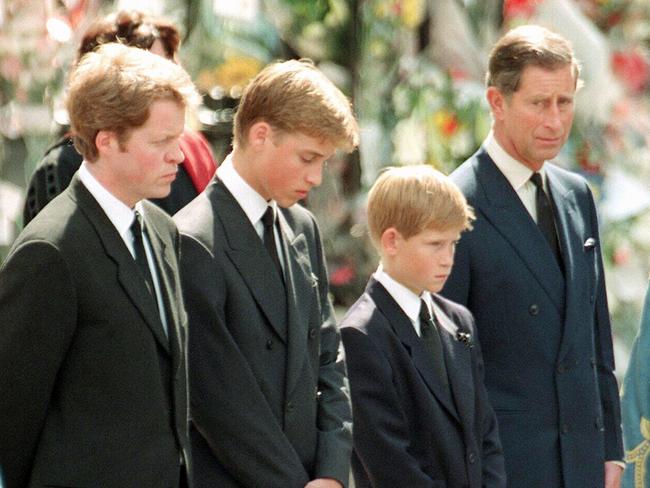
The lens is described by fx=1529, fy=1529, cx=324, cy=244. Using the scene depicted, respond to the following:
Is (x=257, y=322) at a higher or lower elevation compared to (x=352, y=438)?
higher

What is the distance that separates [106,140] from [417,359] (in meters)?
1.15

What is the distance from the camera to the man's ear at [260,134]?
3904mm

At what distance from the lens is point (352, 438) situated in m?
4.03

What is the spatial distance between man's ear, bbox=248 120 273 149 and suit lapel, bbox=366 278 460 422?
1.99 ft

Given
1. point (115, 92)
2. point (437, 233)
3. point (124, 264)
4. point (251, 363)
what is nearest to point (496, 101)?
point (437, 233)

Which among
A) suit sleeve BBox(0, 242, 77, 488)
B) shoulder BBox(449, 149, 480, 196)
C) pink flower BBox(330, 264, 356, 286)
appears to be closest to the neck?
suit sleeve BBox(0, 242, 77, 488)

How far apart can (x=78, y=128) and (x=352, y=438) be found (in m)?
1.13

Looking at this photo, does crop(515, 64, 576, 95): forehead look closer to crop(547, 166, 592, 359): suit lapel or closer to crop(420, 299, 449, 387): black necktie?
crop(547, 166, 592, 359): suit lapel

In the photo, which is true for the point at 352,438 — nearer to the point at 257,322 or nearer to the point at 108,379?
the point at 257,322

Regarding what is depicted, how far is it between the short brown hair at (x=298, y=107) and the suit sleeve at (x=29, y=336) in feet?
2.72

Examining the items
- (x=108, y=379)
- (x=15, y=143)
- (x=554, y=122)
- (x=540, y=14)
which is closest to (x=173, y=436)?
(x=108, y=379)

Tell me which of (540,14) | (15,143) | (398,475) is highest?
(540,14)

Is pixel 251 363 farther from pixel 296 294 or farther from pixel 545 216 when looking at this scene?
pixel 545 216

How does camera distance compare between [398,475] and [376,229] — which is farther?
[376,229]
